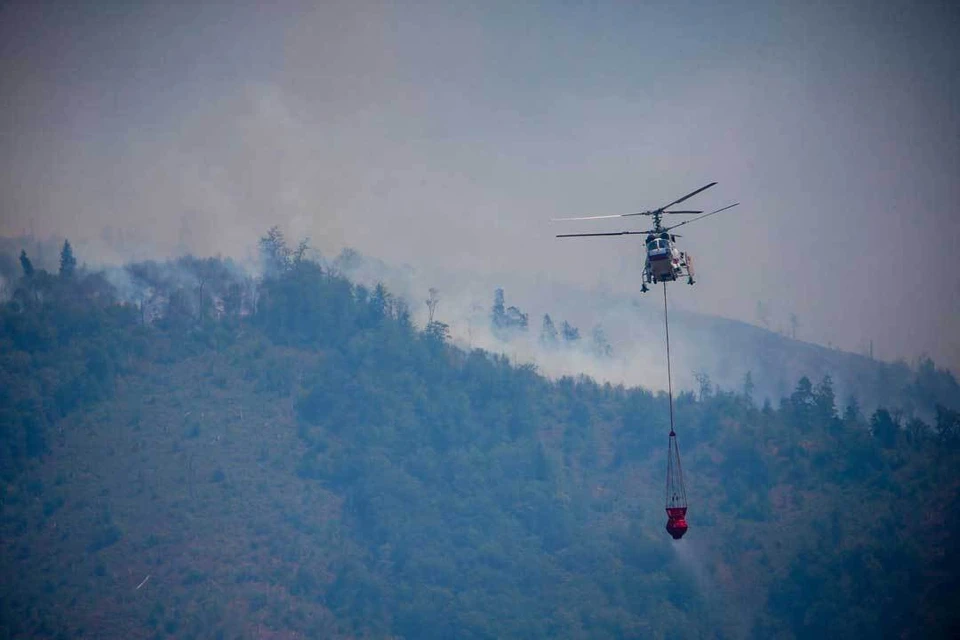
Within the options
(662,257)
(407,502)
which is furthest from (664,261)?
(407,502)

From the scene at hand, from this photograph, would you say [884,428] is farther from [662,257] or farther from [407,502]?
[662,257]

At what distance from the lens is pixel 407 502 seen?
555ft

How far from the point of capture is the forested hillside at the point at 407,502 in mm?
140500

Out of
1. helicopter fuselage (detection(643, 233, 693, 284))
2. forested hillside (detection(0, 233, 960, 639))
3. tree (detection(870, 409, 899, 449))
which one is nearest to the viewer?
helicopter fuselage (detection(643, 233, 693, 284))

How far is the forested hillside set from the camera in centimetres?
14050

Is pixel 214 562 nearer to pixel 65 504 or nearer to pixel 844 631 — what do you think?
pixel 65 504

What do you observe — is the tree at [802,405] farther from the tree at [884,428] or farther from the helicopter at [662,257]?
the helicopter at [662,257]

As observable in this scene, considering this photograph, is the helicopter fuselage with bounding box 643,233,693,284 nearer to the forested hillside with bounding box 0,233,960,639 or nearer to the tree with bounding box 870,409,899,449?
the forested hillside with bounding box 0,233,960,639

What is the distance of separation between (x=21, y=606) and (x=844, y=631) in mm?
99703

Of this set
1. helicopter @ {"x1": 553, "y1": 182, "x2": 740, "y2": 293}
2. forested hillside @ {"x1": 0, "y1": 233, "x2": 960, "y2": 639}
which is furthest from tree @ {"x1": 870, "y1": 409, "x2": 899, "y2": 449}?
helicopter @ {"x1": 553, "y1": 182, "x2": 740, "y2": 293}

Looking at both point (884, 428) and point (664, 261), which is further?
point (884, 428)

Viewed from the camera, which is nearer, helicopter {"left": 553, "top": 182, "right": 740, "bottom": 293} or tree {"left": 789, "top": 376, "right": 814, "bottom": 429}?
helicopter {"left": 553, "top": 182, "right": 740, "bottom": 293}

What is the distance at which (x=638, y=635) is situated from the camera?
141m

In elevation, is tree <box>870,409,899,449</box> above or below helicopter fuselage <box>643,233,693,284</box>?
below
